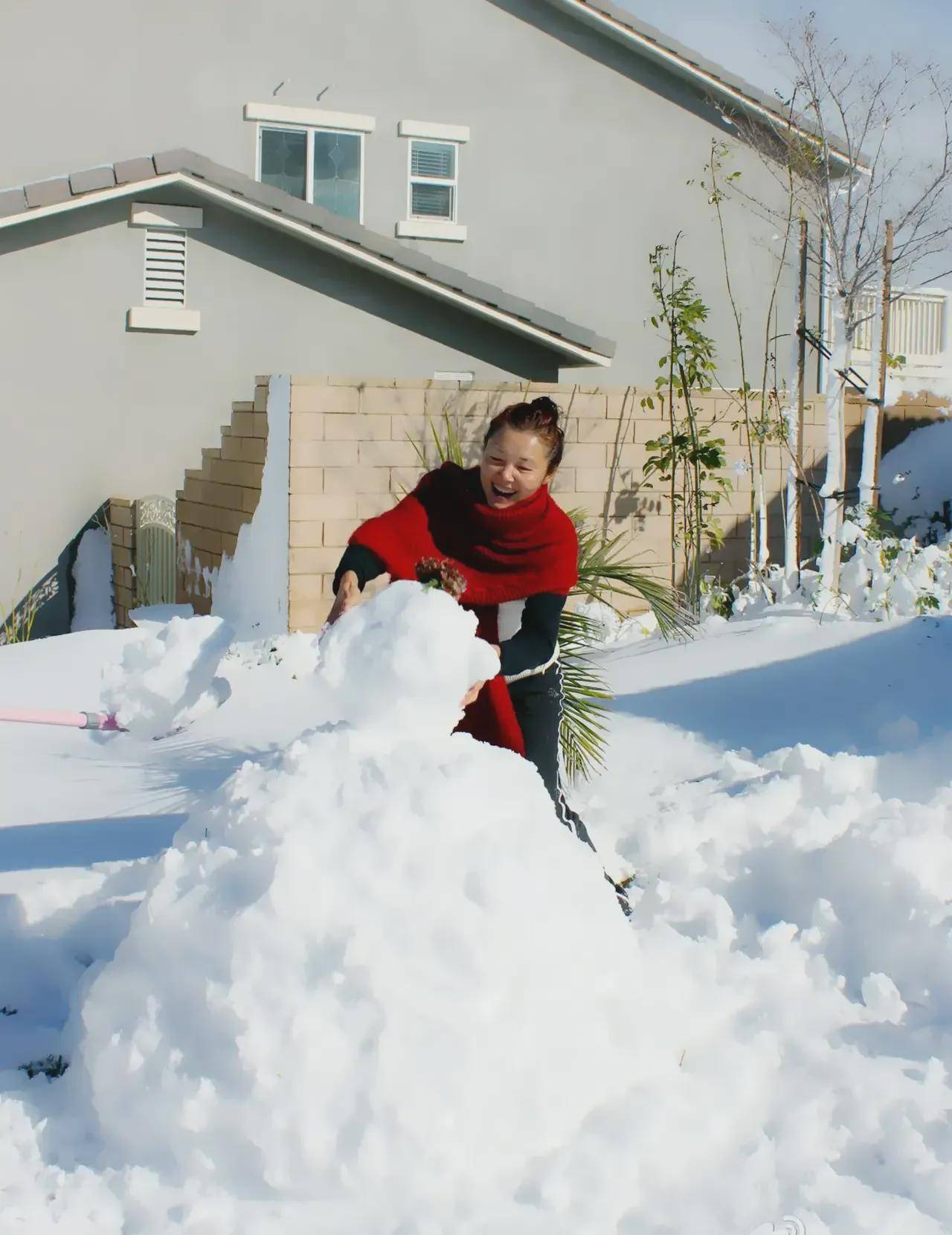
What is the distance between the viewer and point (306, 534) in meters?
8.62

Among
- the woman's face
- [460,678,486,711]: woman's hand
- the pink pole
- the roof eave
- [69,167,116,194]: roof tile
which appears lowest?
the pink pole

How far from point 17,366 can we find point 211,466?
251cm

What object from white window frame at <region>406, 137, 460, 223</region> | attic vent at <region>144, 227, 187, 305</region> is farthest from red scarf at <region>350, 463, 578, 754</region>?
white window frame at <region>406, 137, 460, 223</region>

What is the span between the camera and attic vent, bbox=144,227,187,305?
11656mm

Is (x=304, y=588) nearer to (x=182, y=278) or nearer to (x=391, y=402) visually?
(x=391, y=402)

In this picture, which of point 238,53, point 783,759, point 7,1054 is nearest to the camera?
point 7,1054

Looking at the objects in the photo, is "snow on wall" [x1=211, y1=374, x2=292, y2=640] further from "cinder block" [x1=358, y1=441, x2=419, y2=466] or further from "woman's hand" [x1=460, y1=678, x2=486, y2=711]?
"woman's hand" [x1=460, y1=678, x2=486, y2=711]

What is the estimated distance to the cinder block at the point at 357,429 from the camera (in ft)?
28.3

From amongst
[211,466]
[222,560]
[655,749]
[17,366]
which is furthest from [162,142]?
[655,749]

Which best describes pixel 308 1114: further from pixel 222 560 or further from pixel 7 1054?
pixel 222 560

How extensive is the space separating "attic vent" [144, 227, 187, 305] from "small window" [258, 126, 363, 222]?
2.23m

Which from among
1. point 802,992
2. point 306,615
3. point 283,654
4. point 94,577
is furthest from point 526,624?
point 94,577

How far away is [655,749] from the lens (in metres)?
5.86

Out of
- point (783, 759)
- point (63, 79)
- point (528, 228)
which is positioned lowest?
point (783, 759)
